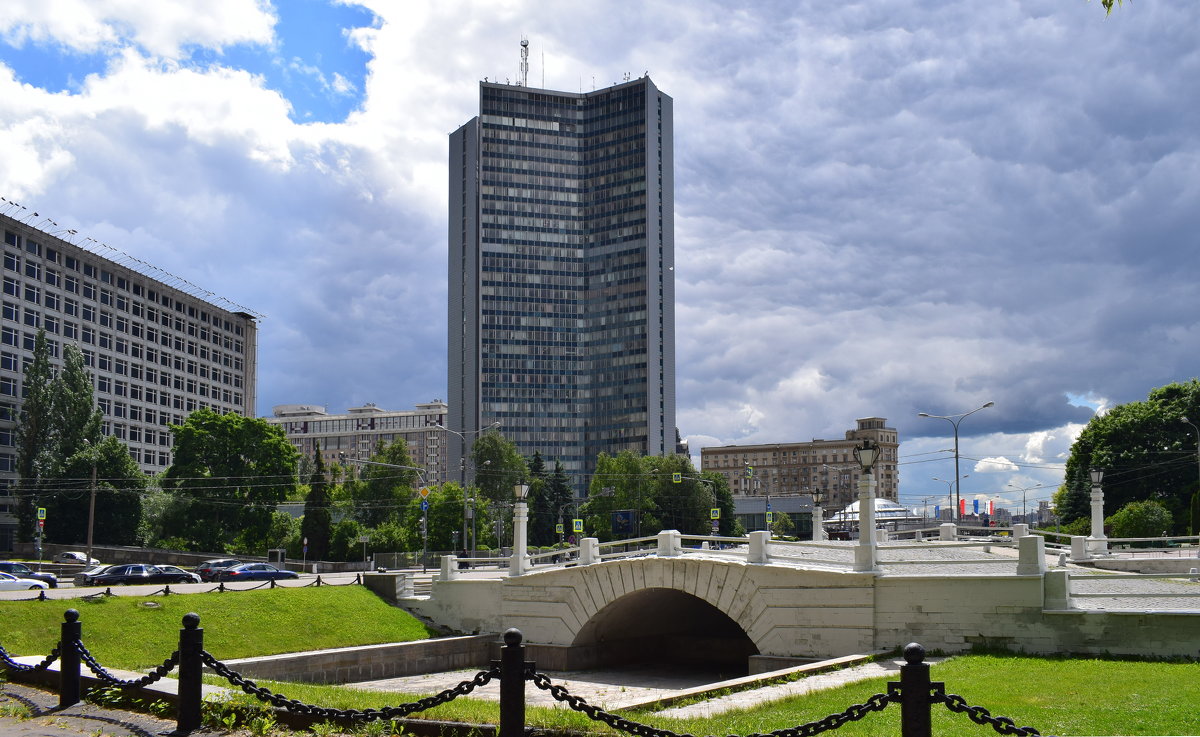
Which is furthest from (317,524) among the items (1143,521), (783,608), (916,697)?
(916,697)

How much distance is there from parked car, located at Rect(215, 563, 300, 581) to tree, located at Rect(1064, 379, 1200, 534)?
53.6 m

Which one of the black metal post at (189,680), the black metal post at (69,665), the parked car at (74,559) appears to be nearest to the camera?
the black metal post at (189,680)

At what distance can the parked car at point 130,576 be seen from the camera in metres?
44.1

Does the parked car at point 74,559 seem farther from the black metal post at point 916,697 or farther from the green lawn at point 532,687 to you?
the black metal post at point 916,697

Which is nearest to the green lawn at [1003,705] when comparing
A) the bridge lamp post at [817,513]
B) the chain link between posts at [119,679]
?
the chain link between posts at [119,679]

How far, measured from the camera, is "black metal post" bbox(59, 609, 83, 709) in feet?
42.3

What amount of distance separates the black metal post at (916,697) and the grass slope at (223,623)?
84.4 ft

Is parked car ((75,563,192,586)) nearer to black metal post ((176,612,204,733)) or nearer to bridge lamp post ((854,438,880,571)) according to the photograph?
bridge lamp post ((854,438,880,571))

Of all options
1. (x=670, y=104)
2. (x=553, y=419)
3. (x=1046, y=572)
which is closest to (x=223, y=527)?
(x=1046, y=572)

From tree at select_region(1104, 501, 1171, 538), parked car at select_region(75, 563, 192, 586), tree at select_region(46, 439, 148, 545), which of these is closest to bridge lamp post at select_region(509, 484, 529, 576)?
parked car at select_region(75, 563, 192, 586)

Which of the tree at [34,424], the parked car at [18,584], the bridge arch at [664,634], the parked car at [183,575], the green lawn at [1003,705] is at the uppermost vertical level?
the tree at [34,424]

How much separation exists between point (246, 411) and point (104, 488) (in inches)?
2380

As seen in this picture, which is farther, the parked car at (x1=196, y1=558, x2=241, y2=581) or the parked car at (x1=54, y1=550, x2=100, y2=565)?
the parked car at (x1=54, y1=550, x2=100, y2=565)

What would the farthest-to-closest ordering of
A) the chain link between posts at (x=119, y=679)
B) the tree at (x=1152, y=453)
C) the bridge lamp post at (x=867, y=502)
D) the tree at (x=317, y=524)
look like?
the tree at (x=317, y=524) < the tree at (x=1152, y=453) < the bridge lamp post at (x=867, y=502) < the chain link between posts at (x=119, y=679)
